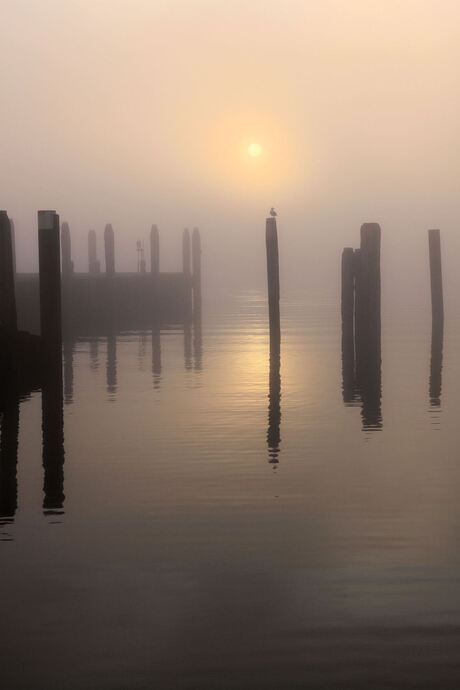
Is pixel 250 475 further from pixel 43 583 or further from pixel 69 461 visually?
pixel 43 583

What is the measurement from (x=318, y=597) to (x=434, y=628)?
0.70m

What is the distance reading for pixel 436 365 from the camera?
2111 cm

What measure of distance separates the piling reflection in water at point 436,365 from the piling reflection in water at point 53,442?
4.87 meters

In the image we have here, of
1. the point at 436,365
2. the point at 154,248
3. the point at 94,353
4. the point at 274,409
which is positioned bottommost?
the point at 274,409

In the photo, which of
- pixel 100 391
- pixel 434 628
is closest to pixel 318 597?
pixel 434 628

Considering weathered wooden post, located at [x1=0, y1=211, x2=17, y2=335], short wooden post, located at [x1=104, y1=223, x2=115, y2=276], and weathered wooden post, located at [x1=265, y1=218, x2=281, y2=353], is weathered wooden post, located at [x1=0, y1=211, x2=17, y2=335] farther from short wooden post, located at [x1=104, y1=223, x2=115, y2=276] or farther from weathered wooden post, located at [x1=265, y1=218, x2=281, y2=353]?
short wooden post, located at [x1=104, y1=223, x2=115, y2=276]

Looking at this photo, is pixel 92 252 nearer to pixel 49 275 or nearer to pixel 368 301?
pixel 368 301

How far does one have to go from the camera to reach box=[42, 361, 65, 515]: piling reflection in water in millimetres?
8558

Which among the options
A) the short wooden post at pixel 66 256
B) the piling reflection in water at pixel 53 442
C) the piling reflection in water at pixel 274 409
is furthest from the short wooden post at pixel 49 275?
the short wooden post at pixel 66 256

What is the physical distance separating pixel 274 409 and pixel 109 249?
87.8 ft

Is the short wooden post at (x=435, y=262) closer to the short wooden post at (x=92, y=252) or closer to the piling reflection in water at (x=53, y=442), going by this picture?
the piling reflection in water at (x=53, y=442)

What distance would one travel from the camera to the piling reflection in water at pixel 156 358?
18469 mm

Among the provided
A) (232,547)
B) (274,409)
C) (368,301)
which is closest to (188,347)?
(368,301)

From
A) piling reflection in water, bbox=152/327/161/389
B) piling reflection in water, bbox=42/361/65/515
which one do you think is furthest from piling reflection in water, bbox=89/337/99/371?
piling reflection in water, bbox=42/361/65/515
